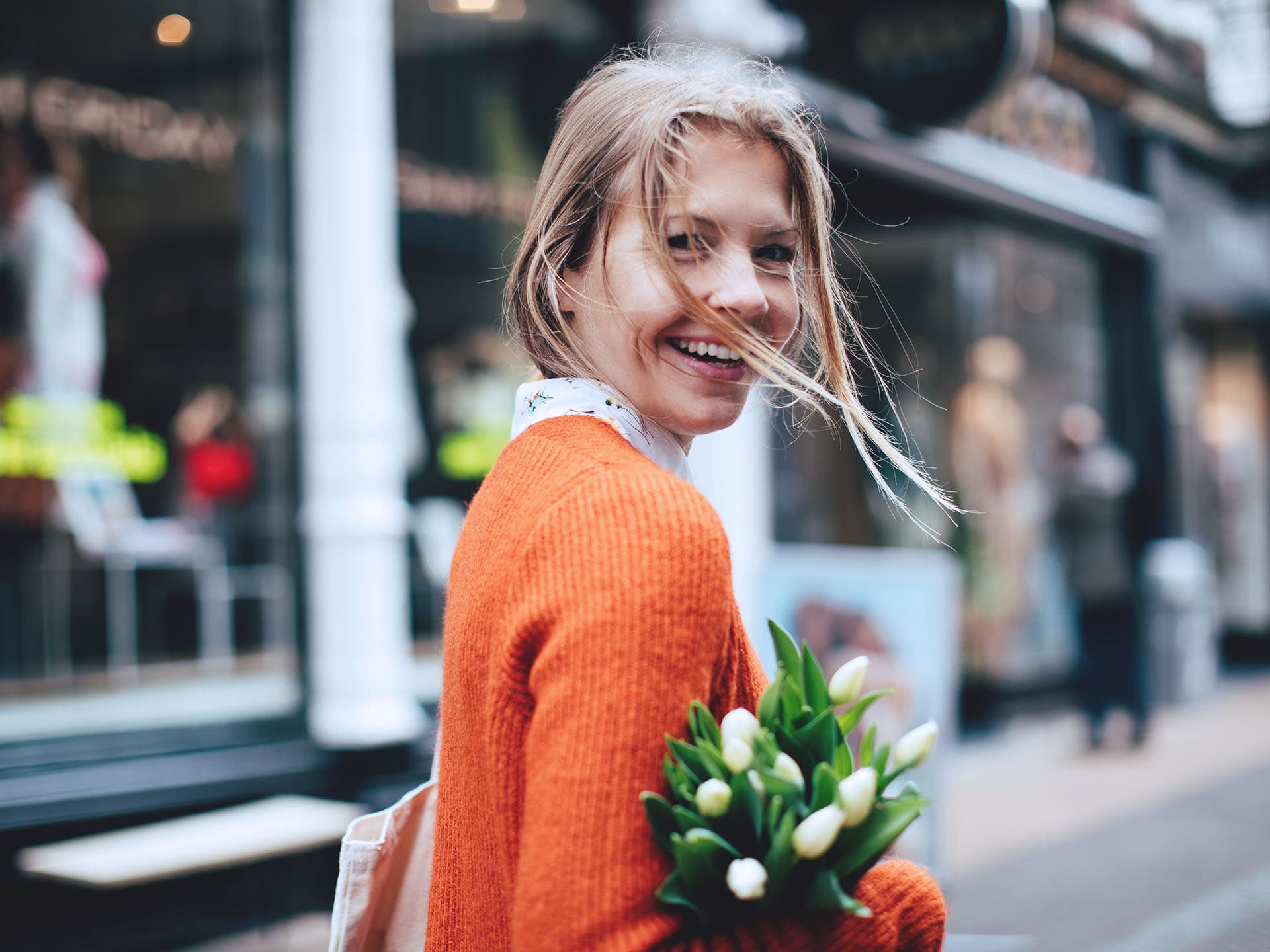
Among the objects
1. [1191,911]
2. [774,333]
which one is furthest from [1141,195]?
[774,333]

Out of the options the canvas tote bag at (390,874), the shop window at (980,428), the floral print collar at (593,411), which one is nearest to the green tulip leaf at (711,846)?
the floral print collar at (593,411)

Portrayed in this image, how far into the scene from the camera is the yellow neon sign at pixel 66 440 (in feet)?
18.2

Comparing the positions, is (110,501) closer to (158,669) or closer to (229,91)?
(158,669)

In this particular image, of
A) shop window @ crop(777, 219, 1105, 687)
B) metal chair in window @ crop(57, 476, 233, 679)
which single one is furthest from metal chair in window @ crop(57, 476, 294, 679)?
shop window @ crop(777, 219, 1105, 687)

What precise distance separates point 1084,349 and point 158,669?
24.5 ft

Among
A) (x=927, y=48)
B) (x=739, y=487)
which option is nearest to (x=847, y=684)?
(x=739, y=487)

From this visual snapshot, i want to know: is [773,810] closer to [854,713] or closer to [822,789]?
[822,789]

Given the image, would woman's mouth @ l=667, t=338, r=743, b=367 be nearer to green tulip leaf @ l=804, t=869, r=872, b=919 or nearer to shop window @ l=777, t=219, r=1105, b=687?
green tulip leaf @ l=804, t=869, r=872, b=919

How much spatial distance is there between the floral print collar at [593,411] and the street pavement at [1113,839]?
166 centimetres

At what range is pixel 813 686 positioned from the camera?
113 cm

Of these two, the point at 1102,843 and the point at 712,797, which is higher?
the point at 712,797

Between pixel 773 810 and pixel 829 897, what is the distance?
0.08 meters

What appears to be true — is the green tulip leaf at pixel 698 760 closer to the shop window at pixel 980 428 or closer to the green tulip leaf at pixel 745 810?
the green tulip leaf at pixel 745 810

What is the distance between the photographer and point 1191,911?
4.90m
